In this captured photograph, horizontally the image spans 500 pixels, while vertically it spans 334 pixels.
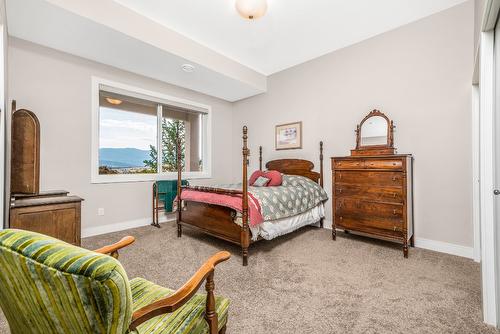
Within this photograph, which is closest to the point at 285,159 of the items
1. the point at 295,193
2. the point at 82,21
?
the point at 295,193

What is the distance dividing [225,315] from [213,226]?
193 cm

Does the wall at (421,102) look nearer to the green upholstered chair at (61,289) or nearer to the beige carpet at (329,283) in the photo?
the beige carpet at (329,283)

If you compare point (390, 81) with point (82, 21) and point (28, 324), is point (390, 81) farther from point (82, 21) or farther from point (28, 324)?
point (28, 324)

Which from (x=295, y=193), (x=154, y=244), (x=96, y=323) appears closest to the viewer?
(x=96, y=323)

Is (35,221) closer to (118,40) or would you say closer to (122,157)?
(122,157)

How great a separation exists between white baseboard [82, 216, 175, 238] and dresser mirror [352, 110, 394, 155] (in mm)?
3534

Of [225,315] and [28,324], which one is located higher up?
[28,324]

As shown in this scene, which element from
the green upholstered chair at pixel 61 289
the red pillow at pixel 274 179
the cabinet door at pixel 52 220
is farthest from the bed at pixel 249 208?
the green upholstered chair at pixel 61 289

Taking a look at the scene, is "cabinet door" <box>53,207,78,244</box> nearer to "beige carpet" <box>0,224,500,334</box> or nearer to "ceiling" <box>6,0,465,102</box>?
"beige carpet" <box>0,224,500,334</box>

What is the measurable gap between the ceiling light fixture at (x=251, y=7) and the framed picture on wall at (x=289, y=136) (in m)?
2.17

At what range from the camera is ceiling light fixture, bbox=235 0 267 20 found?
2.49 meters

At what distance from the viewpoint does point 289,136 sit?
455cm

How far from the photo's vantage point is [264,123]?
4.99 metres

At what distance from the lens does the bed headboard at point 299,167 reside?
13.5ft
